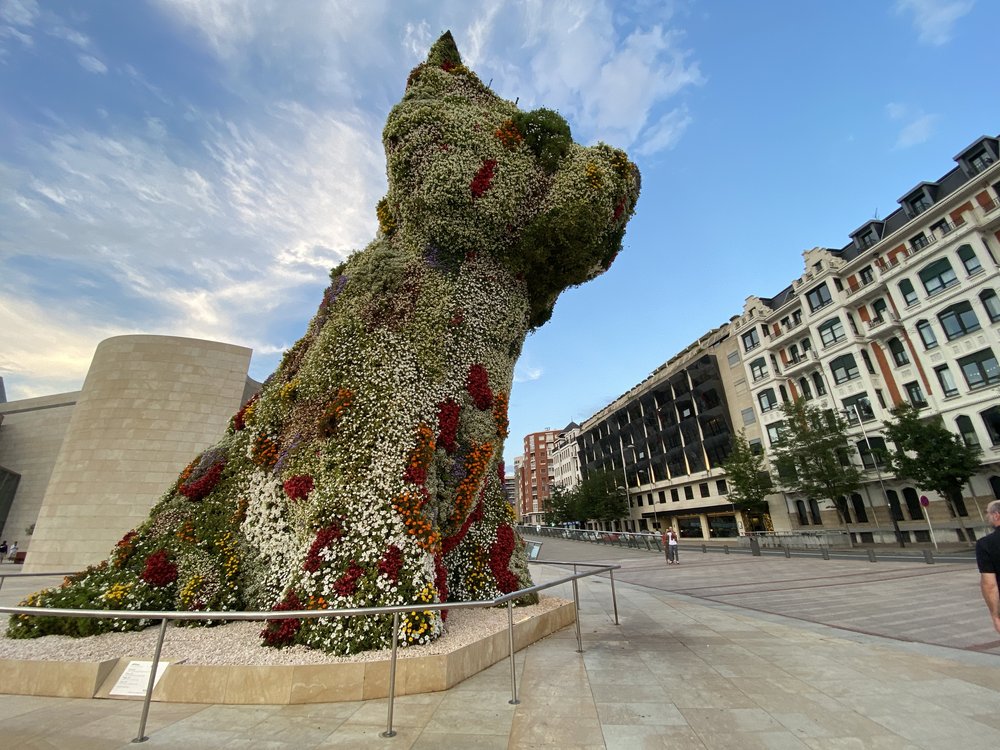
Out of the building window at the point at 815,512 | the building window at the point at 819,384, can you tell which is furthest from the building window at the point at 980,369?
the building window at the point at 815,512

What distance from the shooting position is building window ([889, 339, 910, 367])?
2998 centimetres

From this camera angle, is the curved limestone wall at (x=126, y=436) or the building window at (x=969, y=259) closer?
the curved limestone wall at (x=126, y=436)

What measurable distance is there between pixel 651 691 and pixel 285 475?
583 cm

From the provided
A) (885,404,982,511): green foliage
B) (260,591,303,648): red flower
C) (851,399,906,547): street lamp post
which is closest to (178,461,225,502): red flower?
(260,591,303,648): red flower

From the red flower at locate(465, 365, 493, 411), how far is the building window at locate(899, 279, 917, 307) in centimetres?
3474

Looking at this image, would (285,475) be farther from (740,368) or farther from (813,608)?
(740,368)

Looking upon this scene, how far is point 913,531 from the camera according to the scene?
28844mm

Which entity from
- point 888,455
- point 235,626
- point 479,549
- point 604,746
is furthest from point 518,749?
point 888,455

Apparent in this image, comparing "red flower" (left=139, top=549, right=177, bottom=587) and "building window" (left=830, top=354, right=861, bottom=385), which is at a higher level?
"building window" (left=830, top=354, right=861, bottom=385)

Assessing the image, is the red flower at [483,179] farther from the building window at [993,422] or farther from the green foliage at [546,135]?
the building window at [993,422]

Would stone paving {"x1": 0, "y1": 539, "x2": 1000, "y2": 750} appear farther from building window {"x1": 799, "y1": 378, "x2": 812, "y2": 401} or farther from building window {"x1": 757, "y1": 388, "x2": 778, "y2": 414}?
building window {"x1": 757, "y1": 388, "x2": 778, "y2": 414}

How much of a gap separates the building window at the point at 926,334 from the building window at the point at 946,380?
4.91 feet

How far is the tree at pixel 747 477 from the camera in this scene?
34.2m

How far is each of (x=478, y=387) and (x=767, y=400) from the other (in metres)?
40.9
